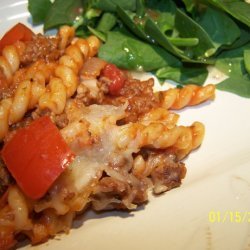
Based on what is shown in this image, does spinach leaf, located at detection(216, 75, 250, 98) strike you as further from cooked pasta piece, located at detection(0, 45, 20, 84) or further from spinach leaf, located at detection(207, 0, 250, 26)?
cooked pasta piece, located at detection(0, 45, 20, 84)

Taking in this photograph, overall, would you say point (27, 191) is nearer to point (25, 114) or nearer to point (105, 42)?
point (25, 114)

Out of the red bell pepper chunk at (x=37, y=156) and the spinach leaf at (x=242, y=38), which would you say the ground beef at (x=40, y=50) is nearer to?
the red bell pepper chunk at (x=37, y=156)

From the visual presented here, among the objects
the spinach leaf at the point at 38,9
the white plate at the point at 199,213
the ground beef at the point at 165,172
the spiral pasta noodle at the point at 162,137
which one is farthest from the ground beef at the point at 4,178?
the spinach leaf at the point at 38,9

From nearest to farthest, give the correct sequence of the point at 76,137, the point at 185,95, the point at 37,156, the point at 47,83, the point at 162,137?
the point at 37,156 → the point at 76,137 → the point at 162,137 → the point at 47,83 → the point at 185,95

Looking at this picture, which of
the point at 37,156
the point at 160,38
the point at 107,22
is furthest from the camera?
the point at 107,22

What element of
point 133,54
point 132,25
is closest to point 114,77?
point 133,54

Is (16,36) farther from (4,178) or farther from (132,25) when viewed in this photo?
(4,178)
